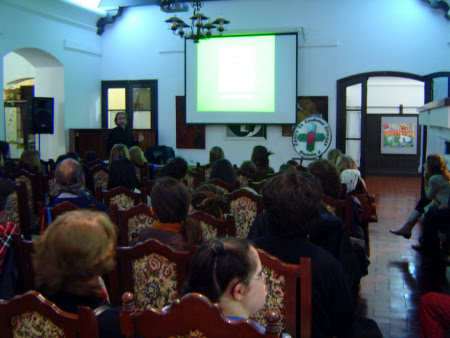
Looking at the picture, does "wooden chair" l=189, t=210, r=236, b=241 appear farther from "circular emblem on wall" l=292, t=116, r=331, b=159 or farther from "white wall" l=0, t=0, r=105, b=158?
"circular emblem on wall" l=292, t=116, r=331, b=159

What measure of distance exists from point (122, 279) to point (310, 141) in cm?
763

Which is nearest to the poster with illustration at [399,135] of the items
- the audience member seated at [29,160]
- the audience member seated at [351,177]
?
the audience member seated at [351,177]

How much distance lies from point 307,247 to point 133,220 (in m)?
1.33

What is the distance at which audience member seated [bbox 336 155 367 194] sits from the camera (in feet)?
16.3

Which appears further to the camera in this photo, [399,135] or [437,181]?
[399,135]

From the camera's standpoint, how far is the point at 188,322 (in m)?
1.25

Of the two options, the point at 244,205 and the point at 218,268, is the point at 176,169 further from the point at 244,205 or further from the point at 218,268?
the point at 218,268

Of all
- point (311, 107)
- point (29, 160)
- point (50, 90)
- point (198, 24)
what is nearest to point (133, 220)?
point (29, 160)

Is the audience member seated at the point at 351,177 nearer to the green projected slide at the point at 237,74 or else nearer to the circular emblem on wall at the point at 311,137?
the circular emblem on wall at the point at 311,137

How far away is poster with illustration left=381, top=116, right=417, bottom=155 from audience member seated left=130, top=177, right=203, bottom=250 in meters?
12.2

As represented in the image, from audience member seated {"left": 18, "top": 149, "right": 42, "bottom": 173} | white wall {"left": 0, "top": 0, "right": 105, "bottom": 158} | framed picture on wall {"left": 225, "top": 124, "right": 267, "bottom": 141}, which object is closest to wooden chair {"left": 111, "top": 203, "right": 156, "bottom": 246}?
audience member seated {"left": 18, "top": 149, "right": 42, "bottom": 173}

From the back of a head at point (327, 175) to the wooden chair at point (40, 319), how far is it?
7.88 feet

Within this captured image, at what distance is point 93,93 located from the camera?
35.1 ft

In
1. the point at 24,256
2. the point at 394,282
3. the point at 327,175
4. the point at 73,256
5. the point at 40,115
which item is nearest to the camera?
the point at 73,256
